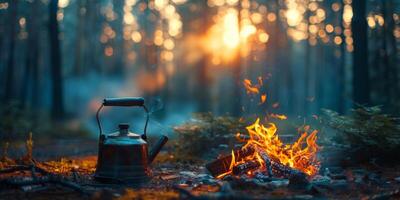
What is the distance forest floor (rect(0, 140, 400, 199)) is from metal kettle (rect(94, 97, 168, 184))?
15 cm

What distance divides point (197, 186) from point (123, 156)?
3.60 feet

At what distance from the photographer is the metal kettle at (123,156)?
644 cm

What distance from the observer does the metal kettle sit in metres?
6.44

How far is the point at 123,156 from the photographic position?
643cm

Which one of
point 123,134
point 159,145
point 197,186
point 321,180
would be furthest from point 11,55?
point 321,180

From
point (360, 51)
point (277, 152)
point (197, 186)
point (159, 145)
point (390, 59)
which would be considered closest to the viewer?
point (197, 186)

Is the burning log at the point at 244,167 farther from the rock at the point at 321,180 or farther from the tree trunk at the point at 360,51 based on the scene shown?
the tree trunk at the point at 360,51

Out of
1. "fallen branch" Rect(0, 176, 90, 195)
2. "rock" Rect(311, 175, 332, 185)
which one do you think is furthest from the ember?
"fallen branch" Rect(0, 176, 90, 195)

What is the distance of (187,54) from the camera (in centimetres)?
4425

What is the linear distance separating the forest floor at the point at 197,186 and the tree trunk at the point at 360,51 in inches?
205

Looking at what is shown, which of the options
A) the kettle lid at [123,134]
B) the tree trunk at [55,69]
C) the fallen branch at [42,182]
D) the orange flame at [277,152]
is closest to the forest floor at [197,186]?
the fallen branch at [42,182]

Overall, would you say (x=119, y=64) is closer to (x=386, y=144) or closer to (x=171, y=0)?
(x=171, y=0)

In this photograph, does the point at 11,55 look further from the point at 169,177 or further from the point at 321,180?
the point at 321,180

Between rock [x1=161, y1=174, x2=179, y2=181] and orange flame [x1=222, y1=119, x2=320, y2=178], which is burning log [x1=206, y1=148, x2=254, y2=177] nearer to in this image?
orange flame [x1=222, y1=119, x2=320, y2=178]
